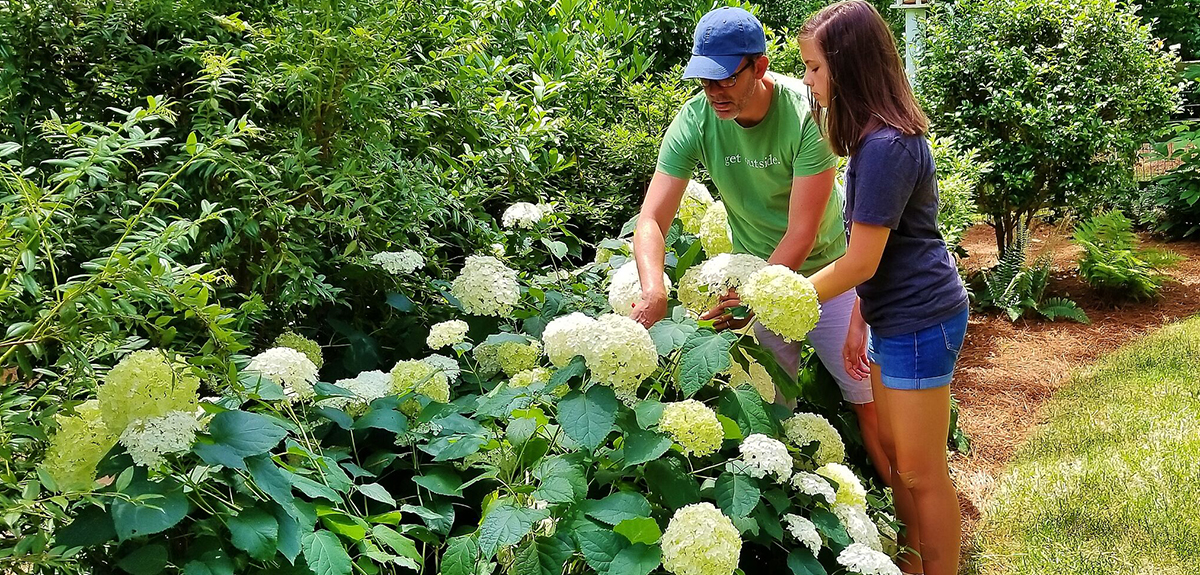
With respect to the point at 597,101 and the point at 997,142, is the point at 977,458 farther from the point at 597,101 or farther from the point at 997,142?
the point at 997,142

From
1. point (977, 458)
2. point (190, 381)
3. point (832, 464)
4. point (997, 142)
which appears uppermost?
point (190, 381)

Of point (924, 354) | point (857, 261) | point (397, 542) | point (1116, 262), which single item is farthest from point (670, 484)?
point (1116, 262)

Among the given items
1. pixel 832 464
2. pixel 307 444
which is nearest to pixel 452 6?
pixel 307 444

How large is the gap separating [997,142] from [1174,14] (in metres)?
6.25

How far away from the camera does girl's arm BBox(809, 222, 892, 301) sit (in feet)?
7.70

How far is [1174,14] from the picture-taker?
415 inches

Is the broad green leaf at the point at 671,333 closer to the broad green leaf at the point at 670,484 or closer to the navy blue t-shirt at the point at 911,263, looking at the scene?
the broad green leaf at the point at 670,484

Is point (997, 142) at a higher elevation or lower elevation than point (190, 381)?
lower

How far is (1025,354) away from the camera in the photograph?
543 cm

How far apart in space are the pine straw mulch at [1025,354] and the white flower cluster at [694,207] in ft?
5.00

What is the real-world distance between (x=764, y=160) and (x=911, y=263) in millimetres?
513

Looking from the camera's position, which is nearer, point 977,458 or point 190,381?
point 190,381

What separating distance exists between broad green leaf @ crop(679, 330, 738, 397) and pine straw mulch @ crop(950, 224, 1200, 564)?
1767 millimetres

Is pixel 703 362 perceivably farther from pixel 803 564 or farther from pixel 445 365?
pixel 445 365
